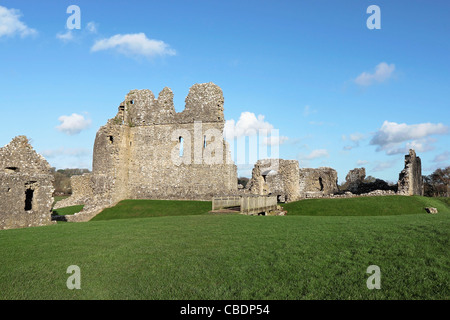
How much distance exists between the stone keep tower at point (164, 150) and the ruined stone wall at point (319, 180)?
15512mm

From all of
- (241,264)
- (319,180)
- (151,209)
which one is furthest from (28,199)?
(319,180)

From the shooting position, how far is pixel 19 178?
18547mm

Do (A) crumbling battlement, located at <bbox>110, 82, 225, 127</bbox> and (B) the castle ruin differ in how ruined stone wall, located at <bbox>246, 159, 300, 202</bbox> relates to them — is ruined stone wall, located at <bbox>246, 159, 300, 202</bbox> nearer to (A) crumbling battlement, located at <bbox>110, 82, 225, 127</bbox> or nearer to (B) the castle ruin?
(B) the castle ruin

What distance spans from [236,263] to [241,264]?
140 mm

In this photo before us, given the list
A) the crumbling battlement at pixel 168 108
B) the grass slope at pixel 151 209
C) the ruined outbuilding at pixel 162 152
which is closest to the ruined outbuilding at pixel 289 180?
the ruined outbuilding at pixel 162 152

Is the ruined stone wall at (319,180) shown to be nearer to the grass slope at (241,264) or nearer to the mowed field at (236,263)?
the mowed field at (236,263)

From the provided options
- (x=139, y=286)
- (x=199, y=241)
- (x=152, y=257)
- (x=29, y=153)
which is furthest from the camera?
(x=29, y=153)

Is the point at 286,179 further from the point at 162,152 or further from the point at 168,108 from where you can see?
the point at 168,108

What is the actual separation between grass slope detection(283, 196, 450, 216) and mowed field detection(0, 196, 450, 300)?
12.7 meters

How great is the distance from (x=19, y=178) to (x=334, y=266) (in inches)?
674

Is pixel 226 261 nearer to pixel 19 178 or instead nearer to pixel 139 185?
pixel 19 178

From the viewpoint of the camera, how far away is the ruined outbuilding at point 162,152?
30.1 metres

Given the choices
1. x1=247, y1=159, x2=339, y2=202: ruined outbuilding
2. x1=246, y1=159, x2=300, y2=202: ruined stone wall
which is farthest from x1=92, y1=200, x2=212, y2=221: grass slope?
x1=247, y1=159, x2=339, y2=202: ruined outbuilding
